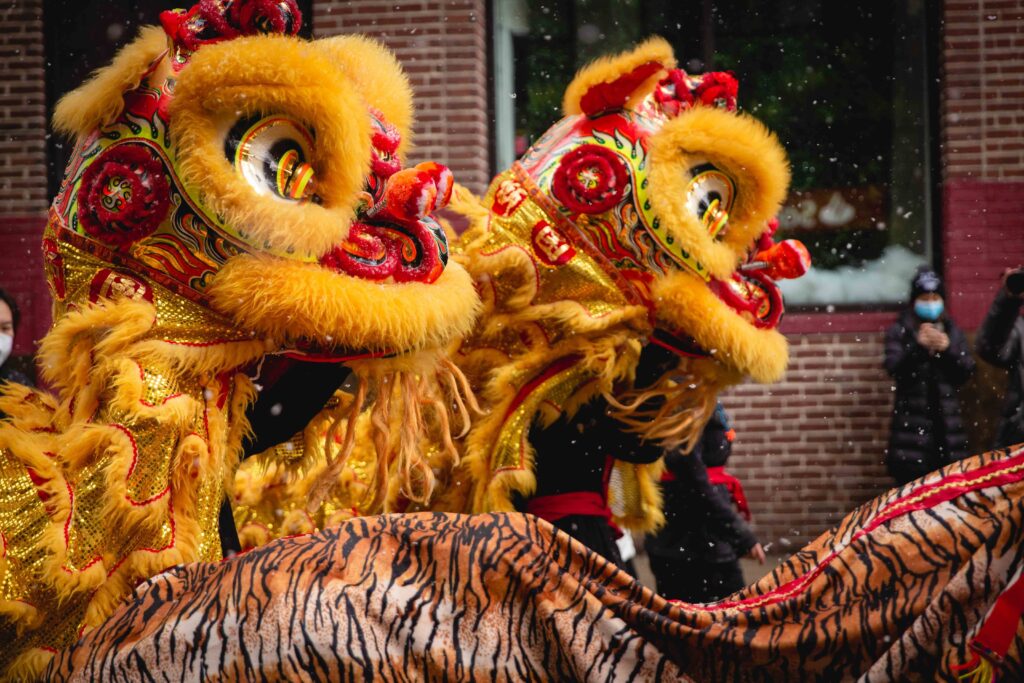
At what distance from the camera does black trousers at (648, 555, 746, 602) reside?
4.93 m

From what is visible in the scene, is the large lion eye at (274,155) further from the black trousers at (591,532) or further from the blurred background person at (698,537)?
the blurred background person at (698,537)

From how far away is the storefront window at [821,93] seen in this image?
24.6 ft

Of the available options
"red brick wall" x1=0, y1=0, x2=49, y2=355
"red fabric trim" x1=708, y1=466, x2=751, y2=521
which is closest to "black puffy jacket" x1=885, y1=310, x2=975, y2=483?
"red fabric trim" x1=708, y1=466, x2=751, y2=521

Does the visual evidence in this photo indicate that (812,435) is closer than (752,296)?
No

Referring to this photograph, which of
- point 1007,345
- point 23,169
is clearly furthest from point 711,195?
point 23,169

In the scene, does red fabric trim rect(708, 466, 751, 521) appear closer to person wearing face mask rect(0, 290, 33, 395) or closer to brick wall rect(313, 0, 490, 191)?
brick wall rect(313, 0, 490, 191)

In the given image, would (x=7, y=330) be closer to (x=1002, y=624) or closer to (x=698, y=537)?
(x=698, y=537)

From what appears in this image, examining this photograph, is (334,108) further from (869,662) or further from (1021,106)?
(1021,106)

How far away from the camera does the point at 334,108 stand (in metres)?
2.53

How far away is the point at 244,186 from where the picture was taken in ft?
8.15

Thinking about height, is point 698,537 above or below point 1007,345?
below

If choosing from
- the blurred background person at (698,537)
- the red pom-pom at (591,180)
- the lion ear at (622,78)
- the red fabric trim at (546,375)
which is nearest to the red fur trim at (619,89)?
the lion ear at (622,78)

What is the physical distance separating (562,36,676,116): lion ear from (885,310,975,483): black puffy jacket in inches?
134

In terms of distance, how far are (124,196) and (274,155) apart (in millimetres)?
320
